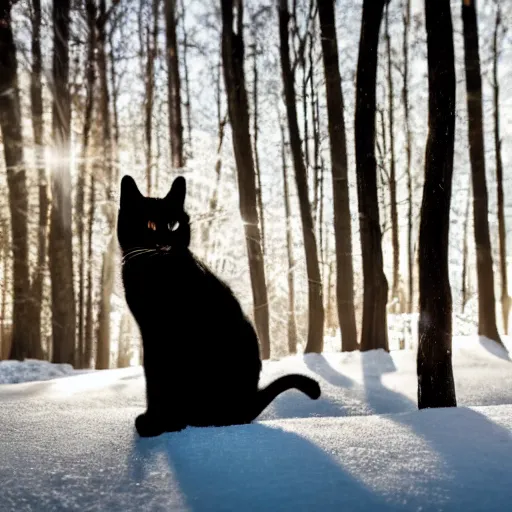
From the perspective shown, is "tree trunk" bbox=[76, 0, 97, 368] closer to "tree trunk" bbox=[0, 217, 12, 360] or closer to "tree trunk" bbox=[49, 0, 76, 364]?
"tree trunk" bbox=[49, 0, 76, 364]

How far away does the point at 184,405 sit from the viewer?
2.53 metres

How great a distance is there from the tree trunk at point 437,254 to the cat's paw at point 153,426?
1850mm

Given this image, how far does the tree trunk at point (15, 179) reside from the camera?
9031 mm

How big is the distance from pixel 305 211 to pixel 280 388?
7161mm

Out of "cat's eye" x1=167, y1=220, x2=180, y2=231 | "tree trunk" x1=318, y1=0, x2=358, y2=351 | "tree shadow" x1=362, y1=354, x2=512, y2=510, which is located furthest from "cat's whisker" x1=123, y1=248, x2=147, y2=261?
"tree trunk" x1=318, y1=0, x2=358, y2=351

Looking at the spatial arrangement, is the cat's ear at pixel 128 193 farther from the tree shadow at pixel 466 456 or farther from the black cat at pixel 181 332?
the tree shadow at pixel 466 456

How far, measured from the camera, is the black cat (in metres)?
2.48

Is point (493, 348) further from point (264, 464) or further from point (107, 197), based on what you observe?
point (107, 197)

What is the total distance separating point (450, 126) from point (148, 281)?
2331mm

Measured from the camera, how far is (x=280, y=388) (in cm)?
283

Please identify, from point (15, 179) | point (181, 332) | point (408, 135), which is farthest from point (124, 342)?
point (181, 332)

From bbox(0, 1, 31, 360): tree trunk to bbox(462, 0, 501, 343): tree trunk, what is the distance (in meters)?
8.54

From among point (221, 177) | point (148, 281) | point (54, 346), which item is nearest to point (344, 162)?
point (221, 177)

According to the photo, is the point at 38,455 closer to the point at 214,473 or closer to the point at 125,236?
the point at 214,473
